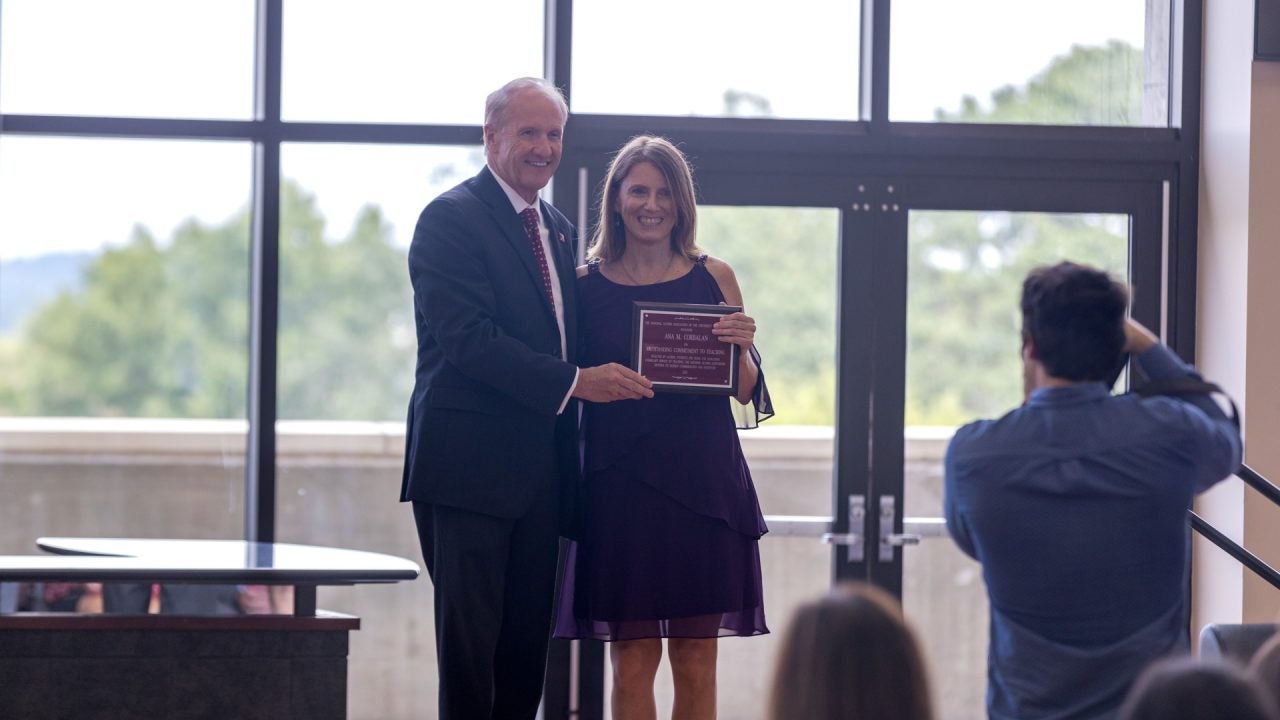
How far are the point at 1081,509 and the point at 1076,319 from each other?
0.30m

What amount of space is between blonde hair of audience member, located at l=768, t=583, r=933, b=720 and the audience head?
23 centimetres

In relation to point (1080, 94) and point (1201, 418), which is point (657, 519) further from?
point (1080, 94)

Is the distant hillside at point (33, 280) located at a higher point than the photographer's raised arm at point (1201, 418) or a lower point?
higher

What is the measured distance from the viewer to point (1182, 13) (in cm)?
450

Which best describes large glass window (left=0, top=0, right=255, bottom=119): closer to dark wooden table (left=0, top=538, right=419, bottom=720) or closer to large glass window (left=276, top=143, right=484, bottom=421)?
large glass window (left=276, top=143, right=484, bottom=421)

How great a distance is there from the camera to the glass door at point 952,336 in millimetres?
4398

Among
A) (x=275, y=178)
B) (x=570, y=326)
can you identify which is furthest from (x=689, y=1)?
(x=570, y=326)

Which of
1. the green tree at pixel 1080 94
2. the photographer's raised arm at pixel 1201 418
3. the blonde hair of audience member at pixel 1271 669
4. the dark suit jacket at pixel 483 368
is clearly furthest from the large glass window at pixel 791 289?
the blonde hair of audience member at pixel 1271 669

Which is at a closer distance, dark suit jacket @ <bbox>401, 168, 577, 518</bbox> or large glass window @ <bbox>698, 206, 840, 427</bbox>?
dark suit jacket @ <bbox>401, 168, 577, 518</bbox>

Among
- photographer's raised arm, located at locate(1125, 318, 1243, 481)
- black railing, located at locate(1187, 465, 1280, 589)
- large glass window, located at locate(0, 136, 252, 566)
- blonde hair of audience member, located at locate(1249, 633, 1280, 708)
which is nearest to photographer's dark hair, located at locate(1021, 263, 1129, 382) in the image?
photographer's raised arm, located at locate(1125, 318, 1243, 481)

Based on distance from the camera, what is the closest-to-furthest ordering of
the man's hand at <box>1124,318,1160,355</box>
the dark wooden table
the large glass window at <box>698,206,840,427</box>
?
the man's hand at <box>1124,318,1160,355</box>
the dark wooden table
the large glass window at <box>698,206,840,427</box>

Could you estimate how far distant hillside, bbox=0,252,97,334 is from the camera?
4316 millimetres

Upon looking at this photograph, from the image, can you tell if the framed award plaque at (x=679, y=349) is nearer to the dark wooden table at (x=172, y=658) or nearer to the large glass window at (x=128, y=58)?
the dark wooden table at (x=172, y=658)

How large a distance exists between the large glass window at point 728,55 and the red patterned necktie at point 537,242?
1298 millimetres
